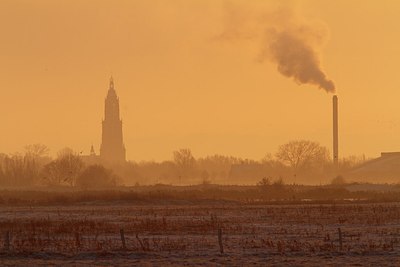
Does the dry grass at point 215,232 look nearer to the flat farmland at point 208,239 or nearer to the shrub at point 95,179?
the flat farmland at point 208,239

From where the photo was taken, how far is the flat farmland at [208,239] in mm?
36500

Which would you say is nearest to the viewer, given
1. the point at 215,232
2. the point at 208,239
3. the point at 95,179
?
the point at 208,239

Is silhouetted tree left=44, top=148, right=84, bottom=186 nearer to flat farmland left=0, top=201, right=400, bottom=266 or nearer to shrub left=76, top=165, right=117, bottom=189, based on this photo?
shrub left=76, top=165, right=117, bottom=189

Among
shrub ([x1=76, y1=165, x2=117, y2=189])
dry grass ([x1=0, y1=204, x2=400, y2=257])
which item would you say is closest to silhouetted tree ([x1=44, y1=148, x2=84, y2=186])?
shrub ([x1=76, y1=165, x2=117, y2=189])

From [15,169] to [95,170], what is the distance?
27.0 m

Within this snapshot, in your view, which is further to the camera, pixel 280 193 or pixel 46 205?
pixel 280 193

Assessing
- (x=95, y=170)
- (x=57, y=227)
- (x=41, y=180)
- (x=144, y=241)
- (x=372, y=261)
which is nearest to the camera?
(x=372, y=261)

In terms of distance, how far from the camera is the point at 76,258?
37.1 meters

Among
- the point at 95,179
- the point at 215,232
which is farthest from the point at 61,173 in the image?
the point at 215,232

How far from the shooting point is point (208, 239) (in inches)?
1781

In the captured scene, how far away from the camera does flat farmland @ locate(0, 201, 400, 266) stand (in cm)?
3650

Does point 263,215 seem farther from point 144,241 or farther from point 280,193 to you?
point 280,193

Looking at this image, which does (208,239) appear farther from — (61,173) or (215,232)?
(61,173)

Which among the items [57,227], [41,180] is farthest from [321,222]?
[41,180]
